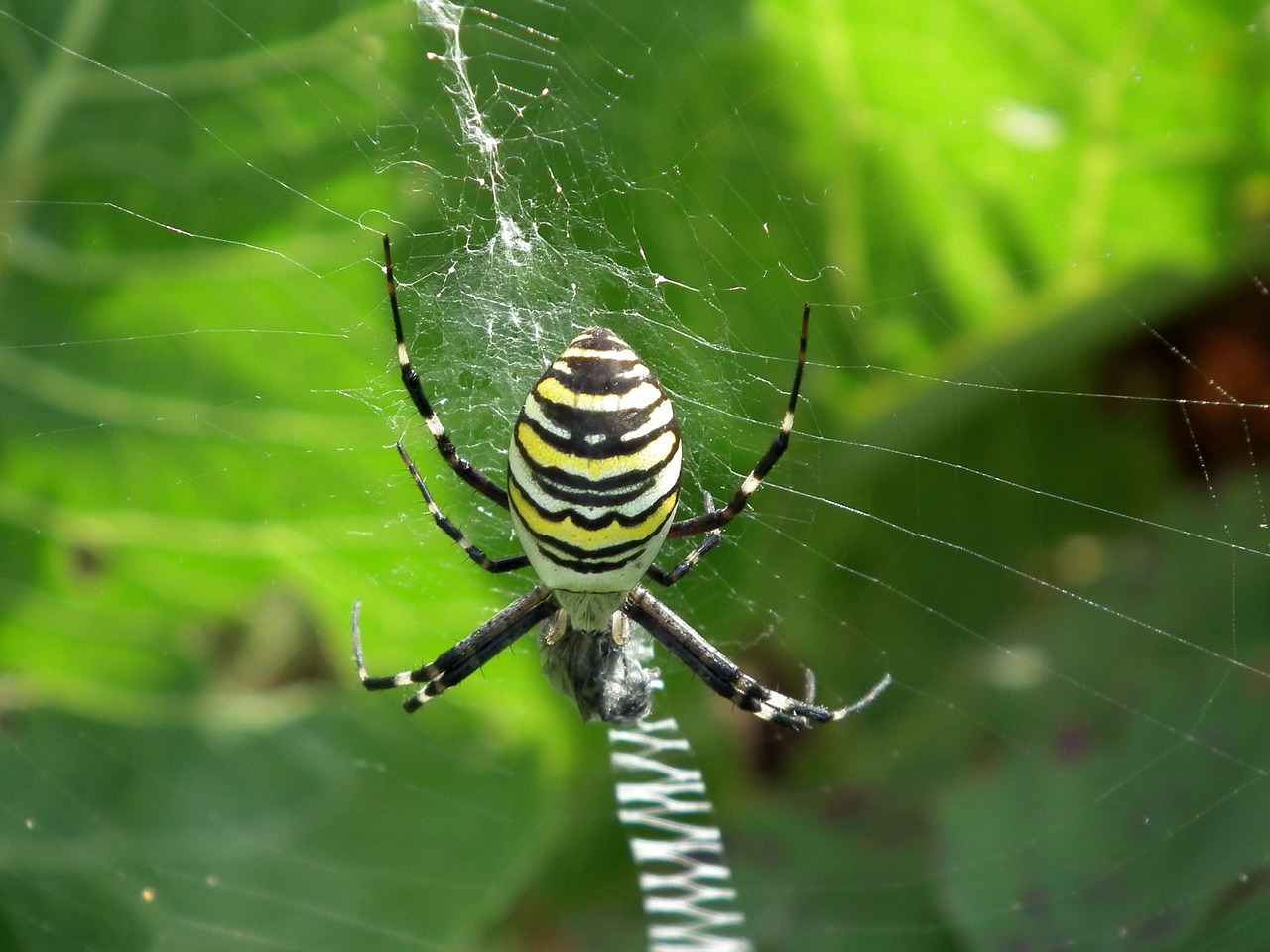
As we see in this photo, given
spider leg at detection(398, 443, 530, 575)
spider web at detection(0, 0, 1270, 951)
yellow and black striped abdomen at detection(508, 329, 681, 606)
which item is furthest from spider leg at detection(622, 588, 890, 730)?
yellow and black striped abdomen at detection(508, 329, 681, 606)

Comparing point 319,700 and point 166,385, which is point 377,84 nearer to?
point 166,385

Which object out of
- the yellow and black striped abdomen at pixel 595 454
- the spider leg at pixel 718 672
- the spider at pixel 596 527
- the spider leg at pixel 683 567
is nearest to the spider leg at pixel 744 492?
the spider at pixel 596 527

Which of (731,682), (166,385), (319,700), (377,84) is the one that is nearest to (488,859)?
(319,700)

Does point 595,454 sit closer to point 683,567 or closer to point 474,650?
point 683,567

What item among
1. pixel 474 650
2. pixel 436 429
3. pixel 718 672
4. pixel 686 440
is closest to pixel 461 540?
pixel 436 429

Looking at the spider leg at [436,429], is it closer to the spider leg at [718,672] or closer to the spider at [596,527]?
the spider at [596,527]

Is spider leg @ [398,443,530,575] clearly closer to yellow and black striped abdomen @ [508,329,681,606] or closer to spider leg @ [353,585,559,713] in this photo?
spider leg @ [353,585,559,713]
